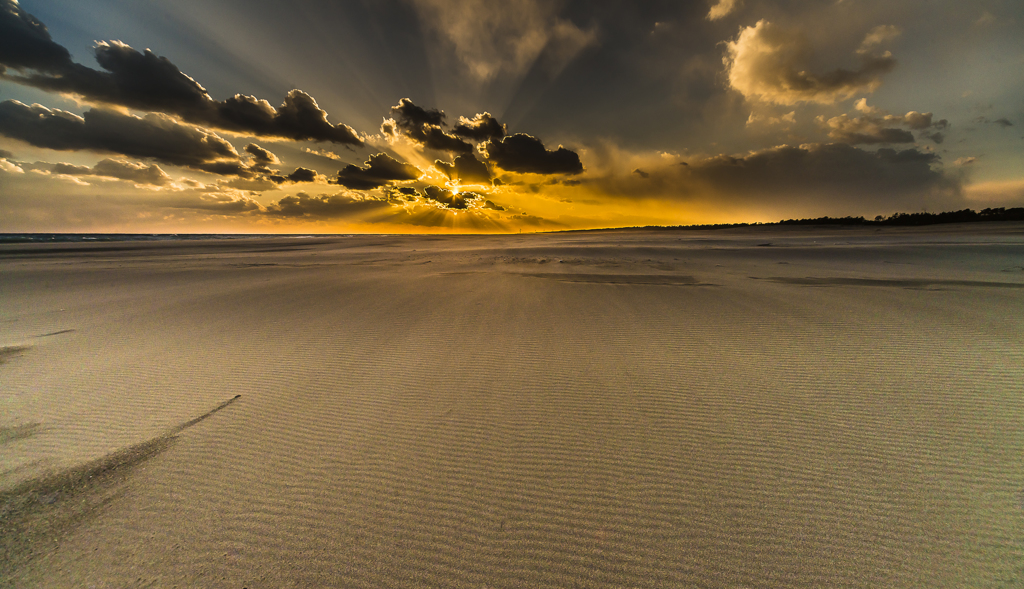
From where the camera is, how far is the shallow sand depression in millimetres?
1897

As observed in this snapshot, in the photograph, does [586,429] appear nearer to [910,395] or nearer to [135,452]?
[910,395]

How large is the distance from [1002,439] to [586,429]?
334cm

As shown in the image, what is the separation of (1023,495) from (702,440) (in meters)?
1.86

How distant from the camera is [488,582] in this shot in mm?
1812

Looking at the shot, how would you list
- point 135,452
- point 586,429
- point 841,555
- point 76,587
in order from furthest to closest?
point 586,429 → point 135,452 → point 841,555 → point 76,587

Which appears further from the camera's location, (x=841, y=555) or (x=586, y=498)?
(x=586, y=498)

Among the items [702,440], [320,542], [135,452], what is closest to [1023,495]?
[702,440]

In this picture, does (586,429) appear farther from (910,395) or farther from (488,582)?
(910,395)

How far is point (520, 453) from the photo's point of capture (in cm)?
280

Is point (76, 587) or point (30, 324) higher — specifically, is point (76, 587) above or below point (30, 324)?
below

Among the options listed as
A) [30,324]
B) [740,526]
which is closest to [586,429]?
[740,526]

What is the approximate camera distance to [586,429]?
10.1 ft

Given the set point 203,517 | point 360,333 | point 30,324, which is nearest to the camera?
point 203,517

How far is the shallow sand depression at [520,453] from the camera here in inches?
74.7
